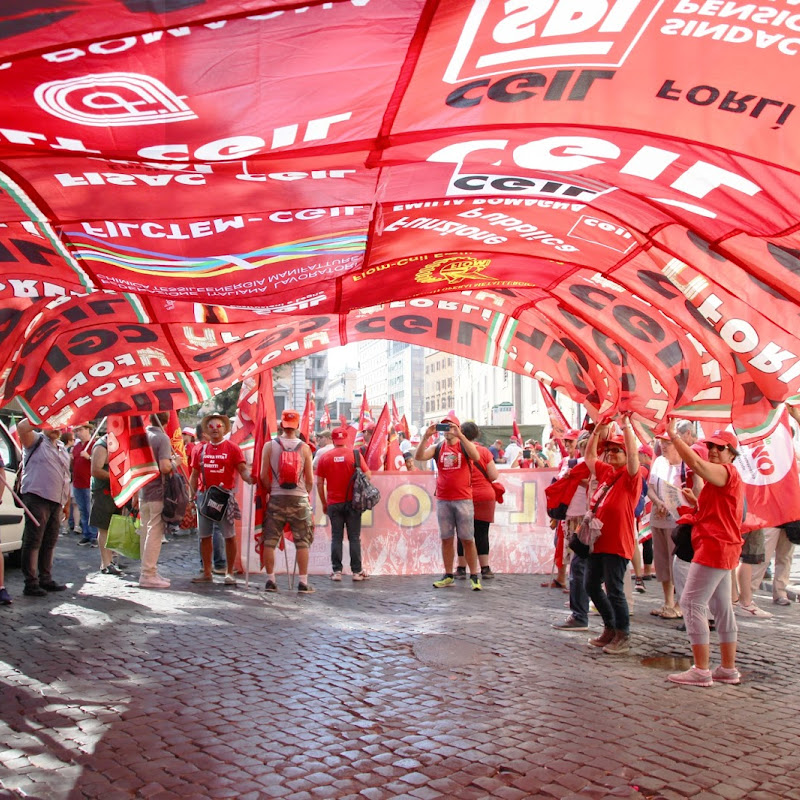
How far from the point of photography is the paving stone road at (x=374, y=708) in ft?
14.9

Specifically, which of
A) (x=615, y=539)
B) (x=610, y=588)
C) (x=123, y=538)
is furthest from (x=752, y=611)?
(x=123, y=538)

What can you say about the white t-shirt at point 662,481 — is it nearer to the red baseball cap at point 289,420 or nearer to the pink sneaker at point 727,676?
the pink sneaker at point 727,676

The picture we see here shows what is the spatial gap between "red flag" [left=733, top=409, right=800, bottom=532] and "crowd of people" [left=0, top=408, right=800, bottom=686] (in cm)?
50

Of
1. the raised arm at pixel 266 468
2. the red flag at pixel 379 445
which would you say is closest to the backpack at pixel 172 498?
the raised arm at pixel 266 468

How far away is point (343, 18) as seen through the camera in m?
3.81

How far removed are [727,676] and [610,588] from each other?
1.30 meters

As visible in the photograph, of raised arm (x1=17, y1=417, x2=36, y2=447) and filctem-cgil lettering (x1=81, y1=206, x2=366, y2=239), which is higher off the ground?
filctem-cgil lettering (x1=81, y1=206, x2=366, y2=239)

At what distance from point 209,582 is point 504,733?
6.92 meters

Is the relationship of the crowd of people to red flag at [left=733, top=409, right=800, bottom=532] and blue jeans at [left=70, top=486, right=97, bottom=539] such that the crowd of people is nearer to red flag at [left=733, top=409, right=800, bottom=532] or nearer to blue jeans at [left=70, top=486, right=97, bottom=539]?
red flag at [left=733, top=409, right=800, bottom=532]

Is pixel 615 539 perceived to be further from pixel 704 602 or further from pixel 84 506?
pixel 84 506

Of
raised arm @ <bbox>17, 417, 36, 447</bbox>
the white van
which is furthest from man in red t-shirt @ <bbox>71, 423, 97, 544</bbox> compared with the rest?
raised arm @ <bbox>17, 417, 36, 447</bbox>

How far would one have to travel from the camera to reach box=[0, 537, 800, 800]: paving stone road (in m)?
4.54

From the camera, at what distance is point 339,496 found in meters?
11.8

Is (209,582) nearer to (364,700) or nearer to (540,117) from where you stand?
(364,700)
